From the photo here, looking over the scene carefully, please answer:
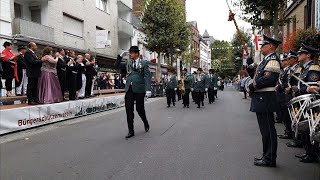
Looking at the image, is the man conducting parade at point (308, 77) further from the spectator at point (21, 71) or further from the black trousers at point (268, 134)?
the spectator at point (21, 71)

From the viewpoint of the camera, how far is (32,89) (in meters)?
10.7

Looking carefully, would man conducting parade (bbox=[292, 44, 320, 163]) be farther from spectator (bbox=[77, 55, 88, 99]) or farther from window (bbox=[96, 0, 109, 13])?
window (bbox=[96, 0, 109, 13])

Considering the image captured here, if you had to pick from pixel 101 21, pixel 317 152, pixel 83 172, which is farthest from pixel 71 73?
pixel 101 21

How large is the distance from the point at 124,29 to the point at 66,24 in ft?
37.2

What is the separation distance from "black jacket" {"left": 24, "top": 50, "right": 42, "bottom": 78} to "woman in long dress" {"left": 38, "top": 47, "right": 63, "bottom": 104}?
26.0 inches

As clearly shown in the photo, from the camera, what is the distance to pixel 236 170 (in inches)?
221

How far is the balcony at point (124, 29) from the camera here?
3547 centimetres

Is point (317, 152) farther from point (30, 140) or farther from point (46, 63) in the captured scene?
point (46, 63)

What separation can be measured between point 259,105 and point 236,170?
1059 millimetres

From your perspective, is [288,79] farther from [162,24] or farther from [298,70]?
[162,24]

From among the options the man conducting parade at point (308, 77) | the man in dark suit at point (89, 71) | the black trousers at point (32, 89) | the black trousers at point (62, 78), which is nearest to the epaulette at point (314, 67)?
the man conducting parade at point (308, 77)

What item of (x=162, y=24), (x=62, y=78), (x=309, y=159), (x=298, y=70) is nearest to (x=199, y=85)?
(x=62, y=78)

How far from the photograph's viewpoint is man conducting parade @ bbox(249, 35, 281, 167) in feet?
18.5

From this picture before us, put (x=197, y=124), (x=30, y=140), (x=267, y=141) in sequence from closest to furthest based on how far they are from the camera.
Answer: (x=267, y=141) < (x=30, y=140) < (x=197, y=124)
